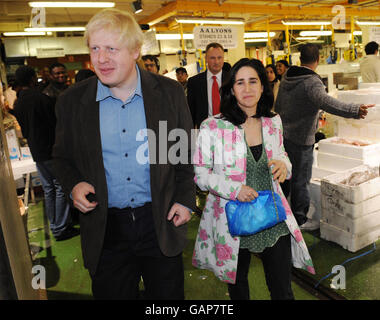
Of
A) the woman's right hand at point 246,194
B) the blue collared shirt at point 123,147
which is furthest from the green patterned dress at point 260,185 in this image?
the blue collared shirt at point 123,147

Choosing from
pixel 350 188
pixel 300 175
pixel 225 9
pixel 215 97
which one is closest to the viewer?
pixel 350 188

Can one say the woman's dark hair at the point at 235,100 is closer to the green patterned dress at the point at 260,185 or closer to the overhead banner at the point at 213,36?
the green patterned dress at the point at 260,185

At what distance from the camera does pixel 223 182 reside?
1.85m

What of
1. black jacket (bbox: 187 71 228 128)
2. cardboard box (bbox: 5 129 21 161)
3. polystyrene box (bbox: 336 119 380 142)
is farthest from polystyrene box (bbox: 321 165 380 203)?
cardboard box (bbox: 5 129 21 161)

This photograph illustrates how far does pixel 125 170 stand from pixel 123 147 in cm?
10

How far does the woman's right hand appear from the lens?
179cm

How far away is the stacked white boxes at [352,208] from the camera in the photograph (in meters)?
3.22

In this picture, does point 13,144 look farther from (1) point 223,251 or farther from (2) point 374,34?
(2) point 374,34

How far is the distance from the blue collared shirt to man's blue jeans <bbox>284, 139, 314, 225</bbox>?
240cm

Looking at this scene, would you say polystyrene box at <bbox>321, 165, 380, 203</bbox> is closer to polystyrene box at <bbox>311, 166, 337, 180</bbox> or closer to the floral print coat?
polystyrene box at <bbox>311, 166, 337, 180</bbox>

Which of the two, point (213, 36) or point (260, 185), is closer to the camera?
point (260, 185)

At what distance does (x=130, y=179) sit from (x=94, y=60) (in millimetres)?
527

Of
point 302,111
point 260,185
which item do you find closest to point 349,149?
point 302,111

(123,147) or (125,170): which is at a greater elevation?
(123,147)
